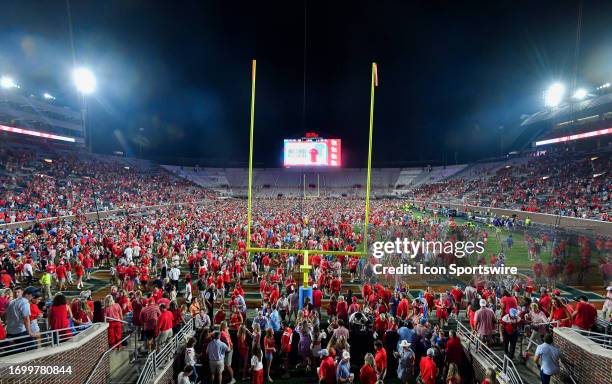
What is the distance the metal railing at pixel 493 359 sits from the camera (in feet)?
17.2

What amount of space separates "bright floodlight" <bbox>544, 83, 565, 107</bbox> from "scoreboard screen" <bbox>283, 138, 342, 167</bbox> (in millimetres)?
30660

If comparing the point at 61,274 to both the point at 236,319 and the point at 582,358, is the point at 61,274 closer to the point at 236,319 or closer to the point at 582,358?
the point at 236,319

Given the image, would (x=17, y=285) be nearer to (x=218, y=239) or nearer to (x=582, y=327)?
(x=218, y=239)

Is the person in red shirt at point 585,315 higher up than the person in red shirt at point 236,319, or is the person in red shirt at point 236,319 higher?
the person in red shirt at point 585,315

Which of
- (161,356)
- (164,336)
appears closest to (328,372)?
(161,356)

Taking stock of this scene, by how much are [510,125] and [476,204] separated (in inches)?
1131

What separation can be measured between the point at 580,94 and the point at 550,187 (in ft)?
78.3

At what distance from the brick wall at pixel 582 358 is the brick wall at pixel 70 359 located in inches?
292

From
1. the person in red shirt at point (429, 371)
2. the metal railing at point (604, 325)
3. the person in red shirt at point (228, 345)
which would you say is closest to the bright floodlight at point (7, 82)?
the person in red shirt at point (228, 345)

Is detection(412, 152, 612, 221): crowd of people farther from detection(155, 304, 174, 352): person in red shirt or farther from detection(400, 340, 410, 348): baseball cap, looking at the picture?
detection(155, 304, 174, 352): person in red shirt

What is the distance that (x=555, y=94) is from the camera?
4550 cm

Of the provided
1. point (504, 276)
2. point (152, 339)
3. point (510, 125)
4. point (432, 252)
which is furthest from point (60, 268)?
point (510, 125)

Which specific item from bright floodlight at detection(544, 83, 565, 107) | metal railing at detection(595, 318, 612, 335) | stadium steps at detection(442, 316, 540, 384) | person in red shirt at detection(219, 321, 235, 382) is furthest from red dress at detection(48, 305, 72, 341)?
bright floodlight at detection(544, 83, 565, 107)

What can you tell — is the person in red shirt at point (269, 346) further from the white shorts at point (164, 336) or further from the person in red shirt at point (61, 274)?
the person in red shirt at point (61, 274)
